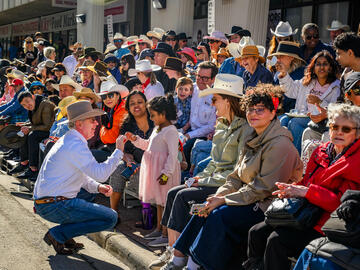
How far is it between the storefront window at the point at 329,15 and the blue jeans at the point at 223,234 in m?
6.94

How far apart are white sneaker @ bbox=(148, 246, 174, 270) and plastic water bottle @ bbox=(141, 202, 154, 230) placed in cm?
118

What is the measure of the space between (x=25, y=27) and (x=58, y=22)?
8456mm

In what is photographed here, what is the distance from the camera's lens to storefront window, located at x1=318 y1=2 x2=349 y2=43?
10.0m

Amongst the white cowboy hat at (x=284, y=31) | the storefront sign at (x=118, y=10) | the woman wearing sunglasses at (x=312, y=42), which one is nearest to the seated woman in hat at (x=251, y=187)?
the woman wearing sunglasses at (x=312, y=42)

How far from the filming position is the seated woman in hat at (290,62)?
6699 mm

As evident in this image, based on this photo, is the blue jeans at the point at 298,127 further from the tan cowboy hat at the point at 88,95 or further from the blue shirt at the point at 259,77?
the tan cowboy hat at the point at 88,95

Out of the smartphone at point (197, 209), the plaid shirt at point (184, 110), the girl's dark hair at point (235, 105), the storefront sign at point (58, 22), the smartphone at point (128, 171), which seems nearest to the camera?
the smartphone at point (197, 209)

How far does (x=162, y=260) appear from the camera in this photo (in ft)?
16.5

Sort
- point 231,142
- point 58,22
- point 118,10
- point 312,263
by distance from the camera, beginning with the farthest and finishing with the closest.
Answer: point 58,22, point 118,10, point 231,142, point 312,263

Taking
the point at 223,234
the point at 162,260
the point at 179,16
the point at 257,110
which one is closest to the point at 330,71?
the point at 257,110

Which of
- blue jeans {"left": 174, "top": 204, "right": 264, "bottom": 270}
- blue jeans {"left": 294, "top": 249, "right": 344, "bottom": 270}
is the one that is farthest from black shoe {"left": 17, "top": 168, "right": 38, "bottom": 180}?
blue jeans {"left": 294, "top": 249, "right": 344, "bottom": 270}

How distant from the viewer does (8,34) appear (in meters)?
41.5

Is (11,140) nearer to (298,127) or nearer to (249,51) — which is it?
(249,51)

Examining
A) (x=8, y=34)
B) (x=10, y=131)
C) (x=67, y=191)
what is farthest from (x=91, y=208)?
(x=8, y=34)
